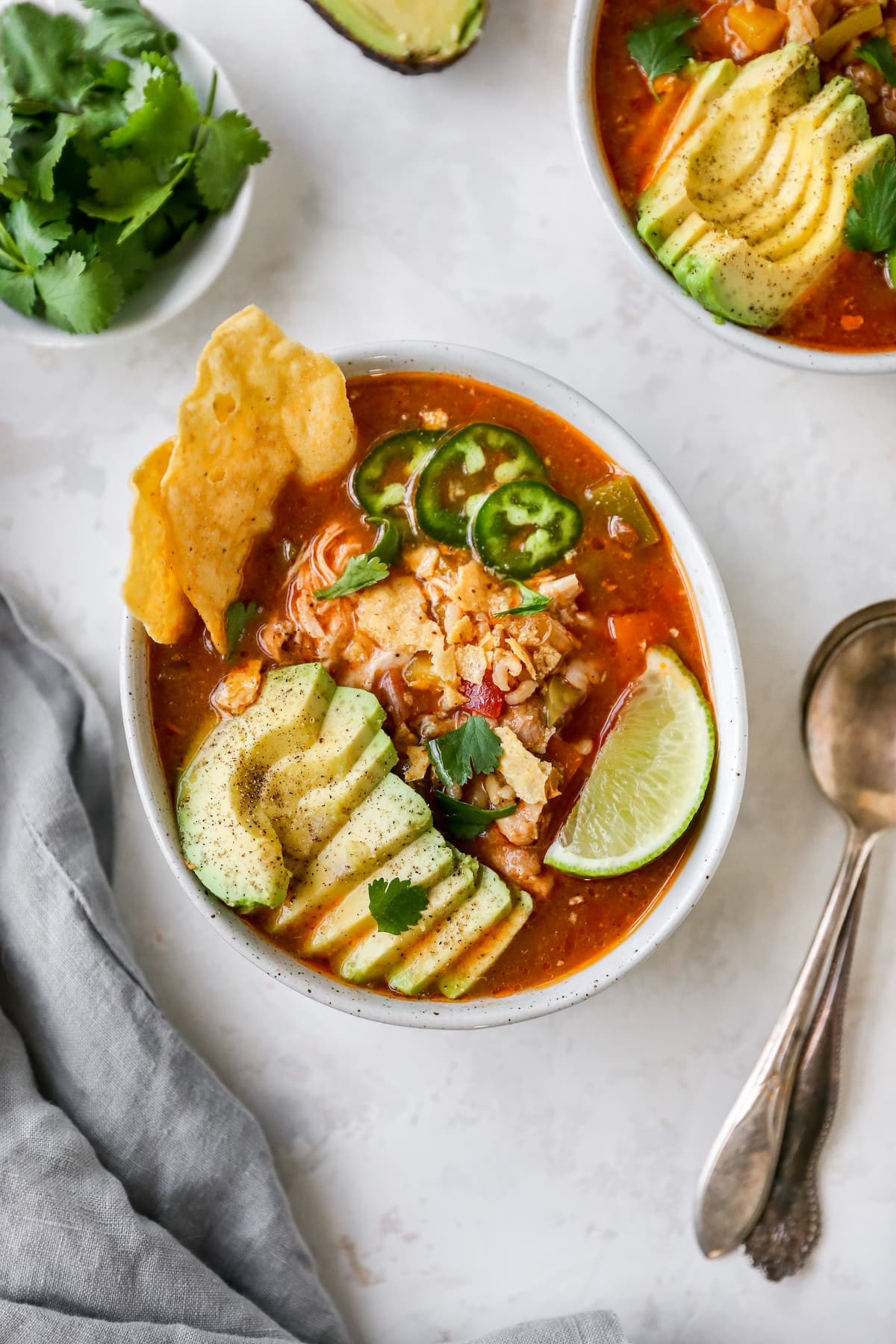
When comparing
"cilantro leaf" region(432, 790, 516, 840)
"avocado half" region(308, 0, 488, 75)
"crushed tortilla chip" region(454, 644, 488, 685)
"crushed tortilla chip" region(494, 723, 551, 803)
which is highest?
"avocado half" region(308, 0, 488, 75)

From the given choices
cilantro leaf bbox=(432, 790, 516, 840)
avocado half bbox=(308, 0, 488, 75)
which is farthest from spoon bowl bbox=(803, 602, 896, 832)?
avocado half bbox=(308, 0, 488, 75)

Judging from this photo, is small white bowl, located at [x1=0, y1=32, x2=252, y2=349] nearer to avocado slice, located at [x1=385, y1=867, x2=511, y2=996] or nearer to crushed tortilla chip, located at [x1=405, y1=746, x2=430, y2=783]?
crushed tortilla chip, located at [x1=405, y1=746, x2=430, y2=783]

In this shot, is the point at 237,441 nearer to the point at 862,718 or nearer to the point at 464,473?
the point at 464,473

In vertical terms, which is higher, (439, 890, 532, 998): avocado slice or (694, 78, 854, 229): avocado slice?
(694, 78, 854, 229): avocado slice

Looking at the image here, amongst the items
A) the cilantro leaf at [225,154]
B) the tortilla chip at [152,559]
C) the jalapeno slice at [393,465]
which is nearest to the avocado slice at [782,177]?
the jalapeno slice at [393,465]

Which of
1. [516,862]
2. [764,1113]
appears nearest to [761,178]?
[516,862]

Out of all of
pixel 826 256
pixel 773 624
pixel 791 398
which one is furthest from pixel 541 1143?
pixel 826 256
